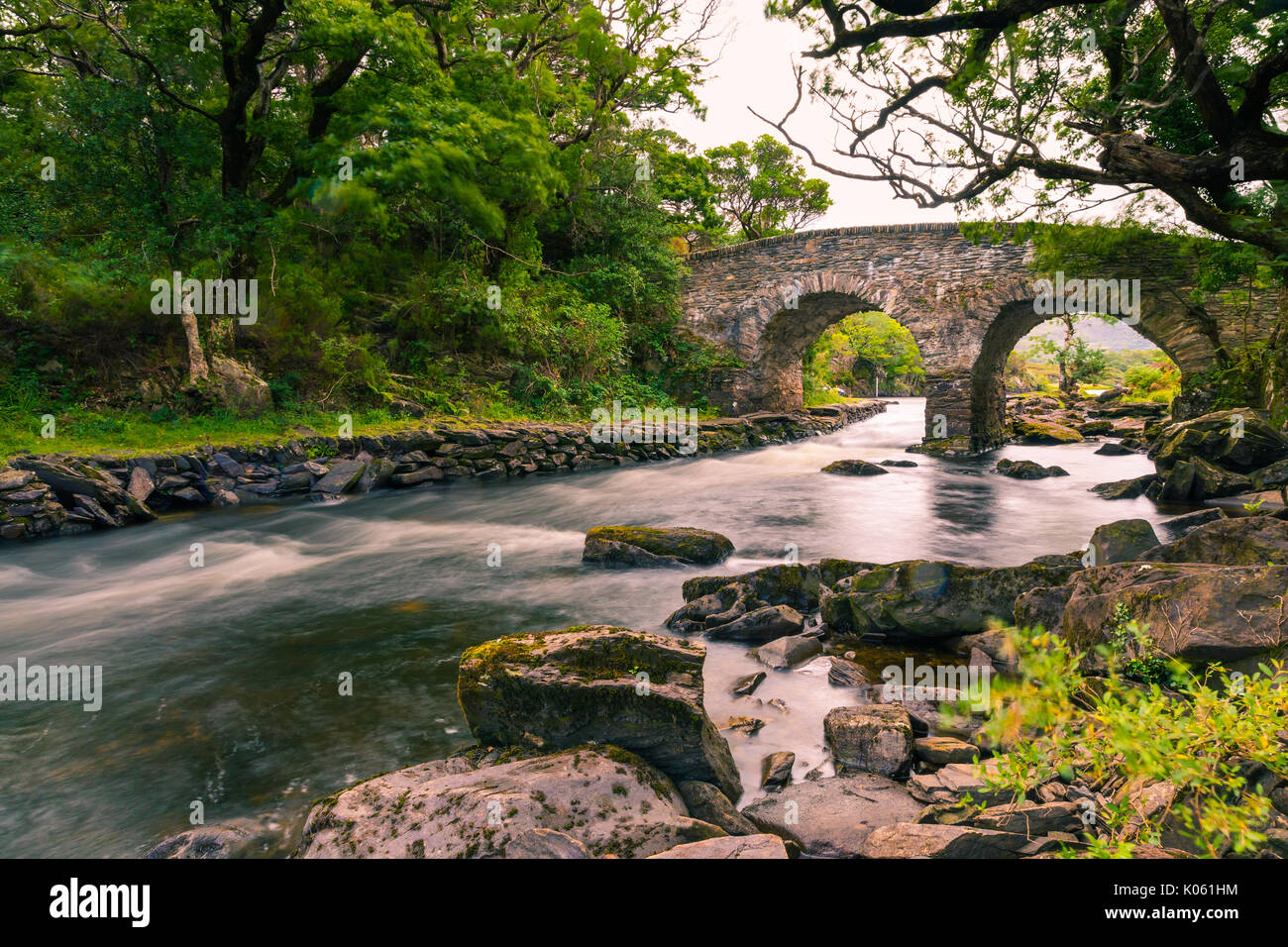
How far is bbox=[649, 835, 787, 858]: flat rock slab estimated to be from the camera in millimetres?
2059

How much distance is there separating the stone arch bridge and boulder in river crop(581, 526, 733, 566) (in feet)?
45.3

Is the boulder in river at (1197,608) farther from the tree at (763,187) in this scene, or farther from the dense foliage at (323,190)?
the tree at (763,187)

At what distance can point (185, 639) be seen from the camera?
541cm

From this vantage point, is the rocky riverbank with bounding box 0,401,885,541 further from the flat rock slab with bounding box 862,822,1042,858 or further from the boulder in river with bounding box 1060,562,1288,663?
the boulder in river with bounding box 1060,562,1288,663

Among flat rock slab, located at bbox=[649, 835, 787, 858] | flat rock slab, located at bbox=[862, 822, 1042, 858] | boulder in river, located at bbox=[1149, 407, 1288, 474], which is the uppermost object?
boulder in river, located at bbox=[1149, 407, 1288, 474]

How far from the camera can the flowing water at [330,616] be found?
334 centimetres

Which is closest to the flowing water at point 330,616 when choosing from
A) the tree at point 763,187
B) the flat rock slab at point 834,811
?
the flat rock slab at point 834,811

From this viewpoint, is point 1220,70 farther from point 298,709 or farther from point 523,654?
point 298,709

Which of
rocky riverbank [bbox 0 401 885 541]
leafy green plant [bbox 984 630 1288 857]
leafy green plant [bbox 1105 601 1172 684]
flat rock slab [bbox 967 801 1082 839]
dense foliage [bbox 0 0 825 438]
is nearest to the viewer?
leafy green plant [bbox 984 630 1288 857]

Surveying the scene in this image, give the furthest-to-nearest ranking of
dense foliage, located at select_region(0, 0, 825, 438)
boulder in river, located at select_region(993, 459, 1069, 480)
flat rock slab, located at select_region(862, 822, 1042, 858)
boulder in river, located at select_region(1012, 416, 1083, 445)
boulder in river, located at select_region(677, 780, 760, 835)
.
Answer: boulder in river, located at select_region(1012, 416, 1083, 445), boulder in river, located at select_region(993, 459, 1069, 480), dense foliage, located at select_region(0, 0, 825, 438), boulder in river, located at select_region(677, 780, 760, 835), flat rock slab, located at select_region(862, 822, 1042, 858)

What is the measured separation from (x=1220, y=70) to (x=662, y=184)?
1984 cm

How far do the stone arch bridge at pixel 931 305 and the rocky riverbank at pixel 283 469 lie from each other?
21.9ft

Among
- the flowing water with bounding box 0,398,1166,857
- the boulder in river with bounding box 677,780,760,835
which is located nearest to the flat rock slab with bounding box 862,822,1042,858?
the boulder in river with bounding box 677,780,760,835

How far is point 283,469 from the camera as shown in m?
11.6
